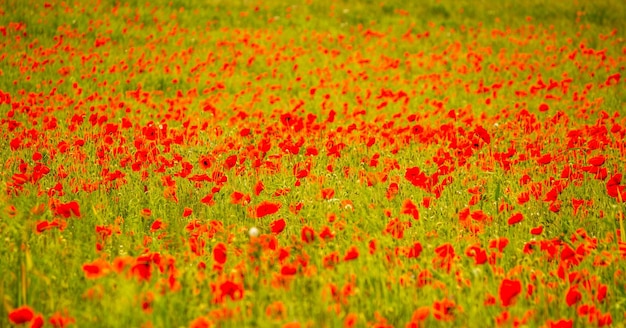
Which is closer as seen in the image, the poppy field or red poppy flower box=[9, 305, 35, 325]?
red poppy flower box=[9, 305, 35, 325]

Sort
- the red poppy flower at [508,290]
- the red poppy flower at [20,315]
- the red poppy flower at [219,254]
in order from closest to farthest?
the red poppy flower at [20,315]
the red poppy flower at [508,290]
the red poppy flower at [219,254]

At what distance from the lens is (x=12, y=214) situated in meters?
2.83

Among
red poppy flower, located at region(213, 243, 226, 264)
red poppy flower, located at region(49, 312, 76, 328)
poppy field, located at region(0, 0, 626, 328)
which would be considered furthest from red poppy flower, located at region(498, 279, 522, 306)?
red poppy flower, located at region(49, 312, 76, 328)

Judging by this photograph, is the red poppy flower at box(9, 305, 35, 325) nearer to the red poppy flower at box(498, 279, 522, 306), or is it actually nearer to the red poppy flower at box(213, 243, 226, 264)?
the red poppy flower at box(213, 243, 226, 264)

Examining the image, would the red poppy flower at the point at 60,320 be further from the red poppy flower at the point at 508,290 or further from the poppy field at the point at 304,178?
the red poppy flower at the point at 508,290

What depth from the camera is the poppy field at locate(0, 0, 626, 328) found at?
2240 millimetres

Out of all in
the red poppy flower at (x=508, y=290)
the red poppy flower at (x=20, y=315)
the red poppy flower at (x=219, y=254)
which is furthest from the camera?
the red poppy flower at (x=219, y=254)

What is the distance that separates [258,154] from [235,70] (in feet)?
17.3

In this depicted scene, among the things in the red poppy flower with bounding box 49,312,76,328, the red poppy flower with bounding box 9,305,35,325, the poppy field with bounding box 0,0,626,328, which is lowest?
the poppy field with bounding box 0,0,626,328

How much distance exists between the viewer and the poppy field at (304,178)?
2240 millimetres

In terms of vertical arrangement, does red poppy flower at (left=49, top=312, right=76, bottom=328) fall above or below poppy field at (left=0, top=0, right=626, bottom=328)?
above

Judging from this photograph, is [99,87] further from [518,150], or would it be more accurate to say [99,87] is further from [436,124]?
[518,150]

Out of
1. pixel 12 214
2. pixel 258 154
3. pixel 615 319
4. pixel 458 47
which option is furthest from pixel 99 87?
pixel 615 319

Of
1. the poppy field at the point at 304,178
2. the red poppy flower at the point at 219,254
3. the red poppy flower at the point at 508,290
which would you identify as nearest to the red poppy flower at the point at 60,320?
the poppy field at the point at 304,178
